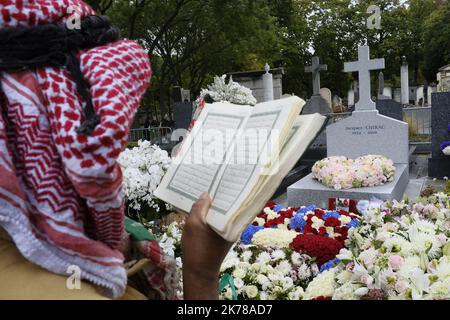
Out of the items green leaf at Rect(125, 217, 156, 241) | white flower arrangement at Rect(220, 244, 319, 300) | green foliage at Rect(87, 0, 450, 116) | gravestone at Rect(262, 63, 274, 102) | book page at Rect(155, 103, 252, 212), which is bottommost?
white flower arrangement at Rect(220, 244, 319, 300)

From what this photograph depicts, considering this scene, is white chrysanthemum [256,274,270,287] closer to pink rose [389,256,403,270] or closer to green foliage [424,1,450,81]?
pink rose [389,256,403,270]

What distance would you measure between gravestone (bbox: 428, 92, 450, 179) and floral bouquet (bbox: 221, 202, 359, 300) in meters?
5.74

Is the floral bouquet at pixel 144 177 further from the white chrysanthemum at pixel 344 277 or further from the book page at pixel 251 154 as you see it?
the book page at pixel 251 154

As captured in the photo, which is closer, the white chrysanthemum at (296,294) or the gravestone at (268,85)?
the white chrysanthemum at (296,294)

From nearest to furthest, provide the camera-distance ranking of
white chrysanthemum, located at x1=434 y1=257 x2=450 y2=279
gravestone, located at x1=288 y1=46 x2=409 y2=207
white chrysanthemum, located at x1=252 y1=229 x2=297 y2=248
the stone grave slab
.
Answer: white chrysanthemum, located at x1=434 y1=257 x2=450 y2=279 → white chrysanthemum, located at x1=252 y1=229 x2=297 y2=248 → the stone grave slab → gravestone, located at x1=288 y1=46 x2=409 y2=207

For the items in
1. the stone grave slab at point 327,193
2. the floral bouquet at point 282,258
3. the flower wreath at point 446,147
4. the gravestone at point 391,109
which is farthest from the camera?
the gravestone at point 391,109

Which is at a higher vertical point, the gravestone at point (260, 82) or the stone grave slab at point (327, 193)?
the gravestone at point (260, 82)

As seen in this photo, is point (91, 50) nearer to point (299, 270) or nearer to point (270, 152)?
point (270, 152)

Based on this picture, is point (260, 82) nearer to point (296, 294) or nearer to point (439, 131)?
point (439, 131)

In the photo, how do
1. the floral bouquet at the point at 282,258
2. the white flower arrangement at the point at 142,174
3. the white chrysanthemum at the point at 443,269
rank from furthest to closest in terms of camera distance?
the white flower arrangement at the point at 142,174 < the floral bouquet at the point at 282,258 < the white chrysanthemum at the point at 443,269

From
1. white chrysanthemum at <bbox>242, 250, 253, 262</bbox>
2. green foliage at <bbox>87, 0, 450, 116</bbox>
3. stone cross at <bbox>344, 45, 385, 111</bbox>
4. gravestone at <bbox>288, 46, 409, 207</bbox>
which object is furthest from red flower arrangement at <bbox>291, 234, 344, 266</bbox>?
green foliage at <bbox>87, 0, 450, 116</bbox>

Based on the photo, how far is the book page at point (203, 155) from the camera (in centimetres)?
130

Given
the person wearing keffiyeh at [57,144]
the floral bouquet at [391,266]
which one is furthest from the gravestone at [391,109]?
the person wearing keffiyeh at [57,144]

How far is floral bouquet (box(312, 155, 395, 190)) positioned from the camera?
627cm
